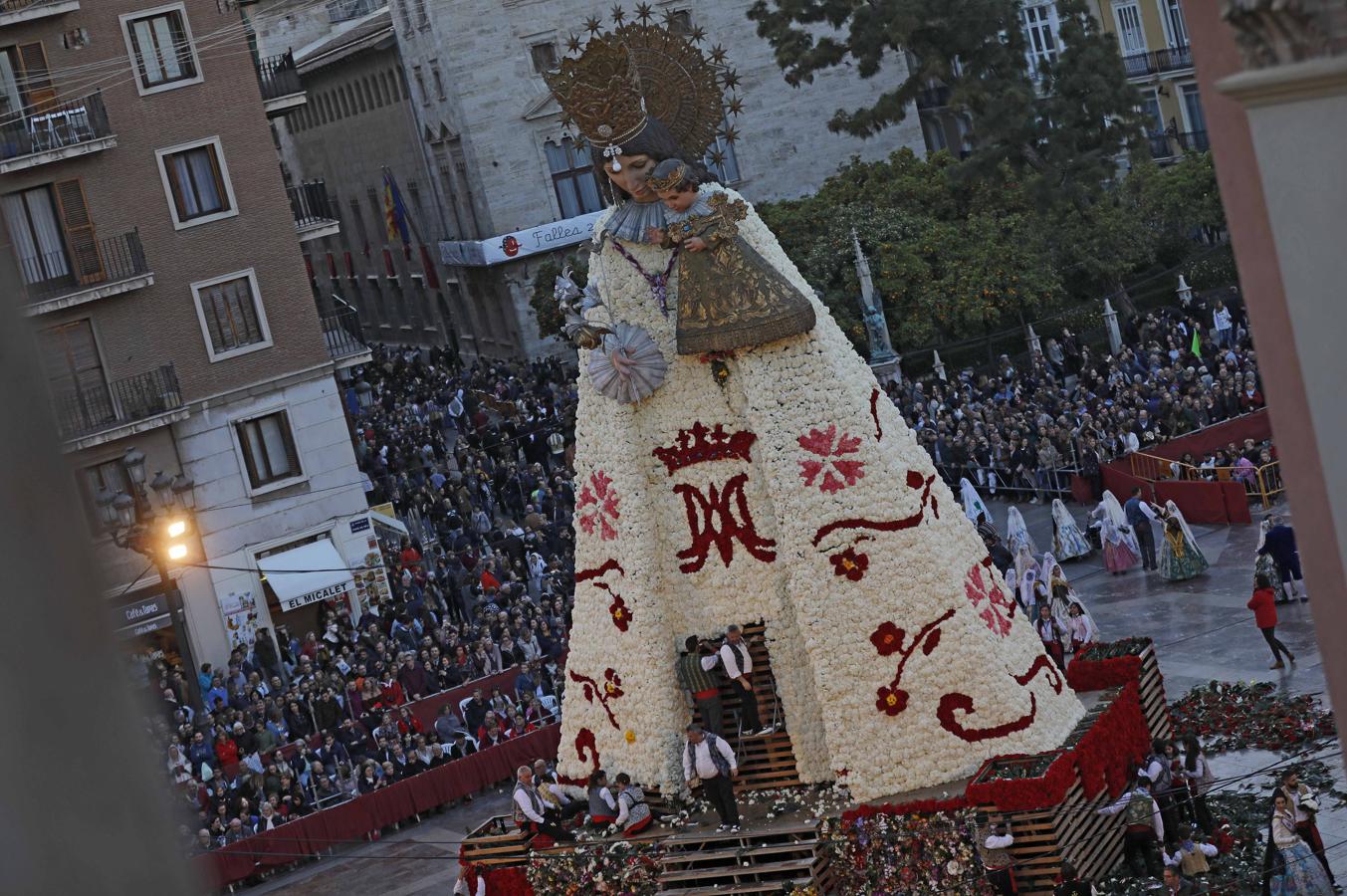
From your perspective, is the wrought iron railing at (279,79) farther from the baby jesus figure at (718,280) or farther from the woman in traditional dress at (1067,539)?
the baby jesus figure at (718,280)

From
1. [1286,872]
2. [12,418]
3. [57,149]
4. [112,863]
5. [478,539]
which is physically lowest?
[1286,872]

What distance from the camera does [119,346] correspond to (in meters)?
36.5

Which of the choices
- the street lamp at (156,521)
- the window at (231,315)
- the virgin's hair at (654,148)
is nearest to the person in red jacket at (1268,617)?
the virgin's hair at (654,148)

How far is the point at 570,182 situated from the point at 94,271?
28195 mm

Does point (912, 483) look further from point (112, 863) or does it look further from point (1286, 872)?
point (112, 863)

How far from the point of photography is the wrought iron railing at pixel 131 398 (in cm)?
3578

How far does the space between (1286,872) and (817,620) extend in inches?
200

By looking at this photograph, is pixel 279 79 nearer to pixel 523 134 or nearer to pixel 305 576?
pixel 305 576

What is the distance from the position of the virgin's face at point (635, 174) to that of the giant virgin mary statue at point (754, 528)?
0.9 inches

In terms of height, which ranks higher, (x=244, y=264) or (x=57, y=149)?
(x=57, y=149)

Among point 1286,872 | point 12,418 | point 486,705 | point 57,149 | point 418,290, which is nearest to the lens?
point 12,418

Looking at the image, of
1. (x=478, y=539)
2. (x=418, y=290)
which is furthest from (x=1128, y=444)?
(x=418, y=290)

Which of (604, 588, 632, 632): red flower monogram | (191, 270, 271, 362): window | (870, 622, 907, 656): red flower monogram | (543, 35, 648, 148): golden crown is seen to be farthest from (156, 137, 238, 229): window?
(870, 622, 907, 656): red flower monogram

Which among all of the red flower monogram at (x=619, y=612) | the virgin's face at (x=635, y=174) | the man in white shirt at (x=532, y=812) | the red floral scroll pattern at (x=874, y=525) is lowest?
the man in white shirt at (x=532, y=812)
